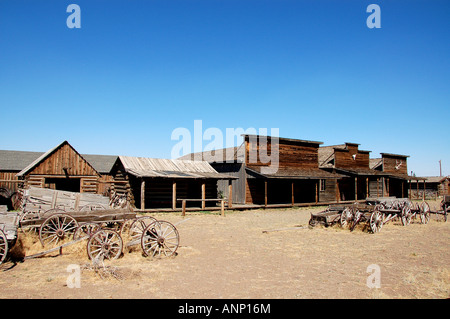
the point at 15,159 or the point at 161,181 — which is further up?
the point at 15,159

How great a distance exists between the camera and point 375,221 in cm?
1373

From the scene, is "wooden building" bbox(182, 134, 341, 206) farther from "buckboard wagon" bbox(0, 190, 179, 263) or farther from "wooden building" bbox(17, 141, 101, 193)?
"buckboard wagon" bbox(0, 190, 179, 263)

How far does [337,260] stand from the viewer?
8812 mm

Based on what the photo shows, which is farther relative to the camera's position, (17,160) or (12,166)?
(17,160)

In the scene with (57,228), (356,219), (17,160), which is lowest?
(356,219)

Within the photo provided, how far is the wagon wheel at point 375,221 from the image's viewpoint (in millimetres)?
13541

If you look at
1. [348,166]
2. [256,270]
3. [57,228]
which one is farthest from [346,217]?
[348,166]

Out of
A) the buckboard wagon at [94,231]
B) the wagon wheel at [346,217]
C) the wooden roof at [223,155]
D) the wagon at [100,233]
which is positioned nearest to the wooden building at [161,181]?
the wooden roof at [223,155]

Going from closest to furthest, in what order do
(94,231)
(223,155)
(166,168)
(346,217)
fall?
(94,231) → (346,217) → (166,168) → (223,155)

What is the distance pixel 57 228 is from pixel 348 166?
30149 millimetres

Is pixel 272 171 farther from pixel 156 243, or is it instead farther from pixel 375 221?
pixel 156 243
